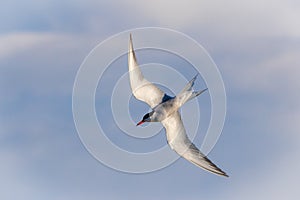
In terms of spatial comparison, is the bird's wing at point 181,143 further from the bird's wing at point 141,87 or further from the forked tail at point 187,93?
the bird's wing at point 141,87

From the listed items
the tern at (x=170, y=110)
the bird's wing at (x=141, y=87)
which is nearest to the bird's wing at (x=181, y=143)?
the tern at (x=170, y=110)

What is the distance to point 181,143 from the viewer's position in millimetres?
63625

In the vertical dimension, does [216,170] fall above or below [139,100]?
below

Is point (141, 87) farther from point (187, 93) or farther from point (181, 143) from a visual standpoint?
point (181, 143)

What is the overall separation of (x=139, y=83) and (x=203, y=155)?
984 centimetres

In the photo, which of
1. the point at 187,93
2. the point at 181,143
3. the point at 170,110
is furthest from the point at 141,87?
the point at 181,143

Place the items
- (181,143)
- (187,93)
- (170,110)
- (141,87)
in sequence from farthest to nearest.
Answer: (181,143), (141,87), (170,110), (187,93)

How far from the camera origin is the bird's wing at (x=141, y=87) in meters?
62.3

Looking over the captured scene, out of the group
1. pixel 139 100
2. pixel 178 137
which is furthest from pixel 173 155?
pixel 139 100

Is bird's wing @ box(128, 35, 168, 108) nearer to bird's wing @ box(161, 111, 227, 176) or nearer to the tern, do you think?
the tern

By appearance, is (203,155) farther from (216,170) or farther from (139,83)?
(139,83)

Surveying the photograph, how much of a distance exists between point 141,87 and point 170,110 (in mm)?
4350

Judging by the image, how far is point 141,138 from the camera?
5934cm

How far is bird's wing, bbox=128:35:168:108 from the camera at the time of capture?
205 feet
